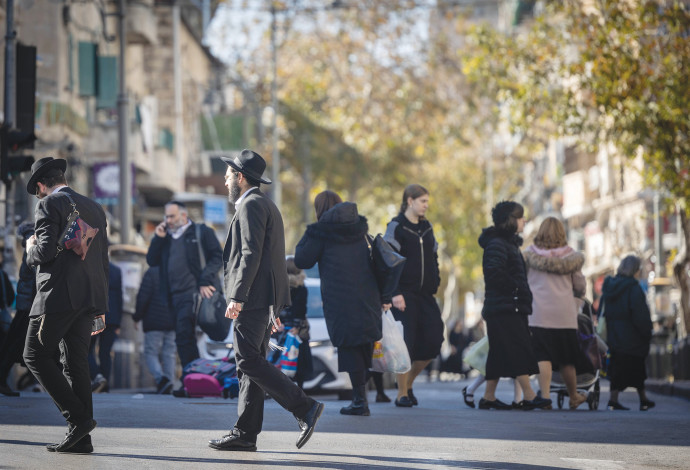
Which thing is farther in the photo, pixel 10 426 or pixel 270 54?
pixel 270 54

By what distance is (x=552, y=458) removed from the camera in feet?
30.9

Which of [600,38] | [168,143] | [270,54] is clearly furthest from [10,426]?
[270,54]

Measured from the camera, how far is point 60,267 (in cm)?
907

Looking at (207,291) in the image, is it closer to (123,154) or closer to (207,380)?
(207,380)

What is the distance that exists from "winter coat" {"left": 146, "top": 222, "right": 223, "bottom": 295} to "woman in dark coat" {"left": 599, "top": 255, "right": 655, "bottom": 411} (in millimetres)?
4130

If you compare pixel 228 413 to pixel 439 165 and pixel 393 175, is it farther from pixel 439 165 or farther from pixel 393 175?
pixel 439 165

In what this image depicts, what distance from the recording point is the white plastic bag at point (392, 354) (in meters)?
12.9

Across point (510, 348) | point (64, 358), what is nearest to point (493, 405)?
point (510, 348)

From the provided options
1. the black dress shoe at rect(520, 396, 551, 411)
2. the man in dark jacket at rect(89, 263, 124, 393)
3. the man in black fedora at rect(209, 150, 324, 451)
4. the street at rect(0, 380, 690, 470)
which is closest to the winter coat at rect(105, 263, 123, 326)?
the man in dark jacket at rect(89, 263, 124, 393)

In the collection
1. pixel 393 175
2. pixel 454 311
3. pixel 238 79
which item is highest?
pixel 238 79

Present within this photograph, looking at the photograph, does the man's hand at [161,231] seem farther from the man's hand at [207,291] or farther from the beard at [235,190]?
the beard at [235,190]

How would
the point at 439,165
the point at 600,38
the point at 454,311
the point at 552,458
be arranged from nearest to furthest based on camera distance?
1. the point at 552,458
2. the point at 600,38
3. the point at 439,165
4. the point at 454,311

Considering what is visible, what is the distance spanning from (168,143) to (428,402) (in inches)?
1142

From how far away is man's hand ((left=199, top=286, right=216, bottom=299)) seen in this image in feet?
47.2
